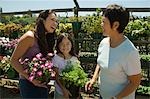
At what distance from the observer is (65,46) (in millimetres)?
2998

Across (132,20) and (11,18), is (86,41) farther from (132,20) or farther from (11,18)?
(11,18)

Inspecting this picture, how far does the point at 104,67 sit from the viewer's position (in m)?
2.27

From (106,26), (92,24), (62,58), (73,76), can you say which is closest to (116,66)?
(106,26)

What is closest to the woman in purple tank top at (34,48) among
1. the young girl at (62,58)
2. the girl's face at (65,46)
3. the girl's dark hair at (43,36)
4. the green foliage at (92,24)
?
the girl's dark hair at (43,36)

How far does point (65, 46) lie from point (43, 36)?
1.29 feet

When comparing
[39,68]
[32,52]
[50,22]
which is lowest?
[39,68]

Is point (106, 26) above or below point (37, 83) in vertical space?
above

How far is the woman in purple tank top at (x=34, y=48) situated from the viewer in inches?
102

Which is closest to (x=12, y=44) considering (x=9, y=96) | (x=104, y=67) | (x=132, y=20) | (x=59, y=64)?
(x=9, y=96)

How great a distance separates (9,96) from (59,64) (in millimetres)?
2348

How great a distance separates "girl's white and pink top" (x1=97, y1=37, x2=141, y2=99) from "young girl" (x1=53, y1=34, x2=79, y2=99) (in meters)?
0.49

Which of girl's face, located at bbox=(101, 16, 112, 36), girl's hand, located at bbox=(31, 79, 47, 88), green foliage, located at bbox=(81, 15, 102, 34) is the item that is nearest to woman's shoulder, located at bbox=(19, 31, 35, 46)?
girl's hand, located at bbox=(31, 79, 47, 88)

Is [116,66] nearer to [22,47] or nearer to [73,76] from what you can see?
[73,76]

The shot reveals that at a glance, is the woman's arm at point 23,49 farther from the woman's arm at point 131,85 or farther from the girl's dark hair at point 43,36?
the woman's arm at point 131,85
